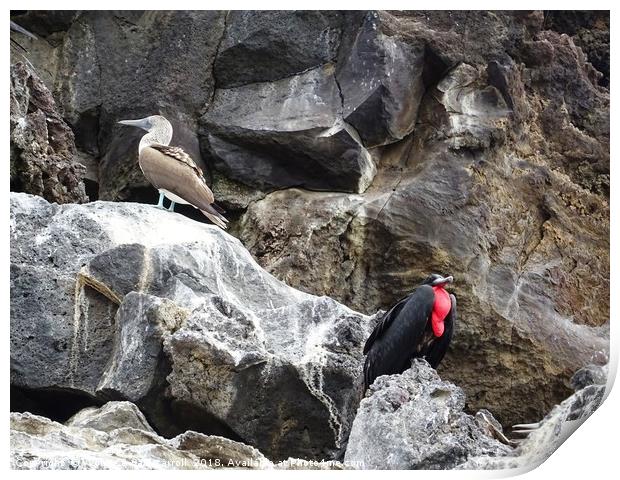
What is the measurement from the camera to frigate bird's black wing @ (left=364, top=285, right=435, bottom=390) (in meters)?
8.62

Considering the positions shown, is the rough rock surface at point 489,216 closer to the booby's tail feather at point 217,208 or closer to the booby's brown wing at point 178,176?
the booby's tail feather at point 217,208

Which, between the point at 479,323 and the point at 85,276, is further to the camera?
the point at 479,323

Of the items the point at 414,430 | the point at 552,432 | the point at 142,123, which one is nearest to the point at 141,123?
the point at 142,123

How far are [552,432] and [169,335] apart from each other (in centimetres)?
237

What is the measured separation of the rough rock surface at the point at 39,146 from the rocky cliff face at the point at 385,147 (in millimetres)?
16

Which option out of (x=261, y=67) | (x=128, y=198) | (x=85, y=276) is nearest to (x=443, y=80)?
(x=261, y=67)

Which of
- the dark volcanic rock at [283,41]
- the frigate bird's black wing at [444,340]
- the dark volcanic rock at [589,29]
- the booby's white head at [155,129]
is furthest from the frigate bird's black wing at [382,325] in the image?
the dark volcanic rock at [589,29]

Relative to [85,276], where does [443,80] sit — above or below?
above

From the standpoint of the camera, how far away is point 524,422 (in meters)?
10.5

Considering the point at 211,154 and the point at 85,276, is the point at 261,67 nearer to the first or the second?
the point at 211,154

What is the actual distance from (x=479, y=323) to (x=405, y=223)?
3.15 ft

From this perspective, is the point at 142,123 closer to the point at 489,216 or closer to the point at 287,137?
the point at 287,137

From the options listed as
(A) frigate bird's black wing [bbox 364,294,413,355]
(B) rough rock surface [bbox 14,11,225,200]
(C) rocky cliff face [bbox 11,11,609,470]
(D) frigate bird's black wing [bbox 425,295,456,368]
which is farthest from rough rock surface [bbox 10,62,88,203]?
(D) frigate bird's black wing [bbox 425,295,456,368]

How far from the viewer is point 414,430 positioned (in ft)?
25.5
